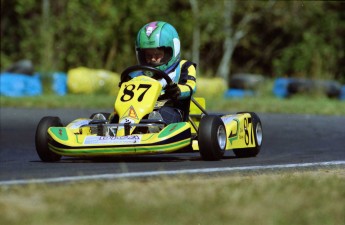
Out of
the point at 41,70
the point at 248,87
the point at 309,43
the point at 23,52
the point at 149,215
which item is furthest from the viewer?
the point at 309,43

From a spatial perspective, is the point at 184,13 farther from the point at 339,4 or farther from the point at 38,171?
the point at 38,171

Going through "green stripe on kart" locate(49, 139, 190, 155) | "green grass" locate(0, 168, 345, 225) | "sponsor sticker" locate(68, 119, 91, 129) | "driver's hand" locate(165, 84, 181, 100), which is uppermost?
"driver's hand" locate(165, 84, 181, 100)

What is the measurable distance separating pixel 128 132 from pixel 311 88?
14692 mm

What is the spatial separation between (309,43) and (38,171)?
2324 cm

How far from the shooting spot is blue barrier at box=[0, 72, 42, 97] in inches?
827

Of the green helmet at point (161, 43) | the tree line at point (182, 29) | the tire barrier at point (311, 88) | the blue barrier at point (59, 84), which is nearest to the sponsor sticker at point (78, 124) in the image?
the green helmet at point (161, 43)

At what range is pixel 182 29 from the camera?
29.0m

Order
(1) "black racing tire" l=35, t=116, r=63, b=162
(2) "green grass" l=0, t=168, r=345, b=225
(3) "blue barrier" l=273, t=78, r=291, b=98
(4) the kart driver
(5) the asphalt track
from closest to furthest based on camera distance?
(2) "green grass" l=0, t=168, r=345, b=225, (5) the asphalt track, (1) "black racing tire" l=35, t=116, r=63, b=162, (4) the kart driver, (3) "blue barrier" l=273, t=78, r=291, b=98

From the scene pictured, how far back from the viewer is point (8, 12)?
29.0m

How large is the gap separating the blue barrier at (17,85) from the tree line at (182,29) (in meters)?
4.13

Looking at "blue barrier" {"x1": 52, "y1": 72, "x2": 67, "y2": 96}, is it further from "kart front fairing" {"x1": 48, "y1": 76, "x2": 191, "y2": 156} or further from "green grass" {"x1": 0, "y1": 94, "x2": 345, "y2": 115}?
"kart front fairing" {"x1": 48, "y1": 76, "x2": 191, "y2": 156}

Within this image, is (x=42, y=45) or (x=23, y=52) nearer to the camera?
(x=42, y=45)

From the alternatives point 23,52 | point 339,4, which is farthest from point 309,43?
point 23,52

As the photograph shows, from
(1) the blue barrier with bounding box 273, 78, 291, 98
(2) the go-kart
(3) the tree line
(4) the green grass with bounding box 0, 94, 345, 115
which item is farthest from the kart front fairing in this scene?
(3) the tree line
